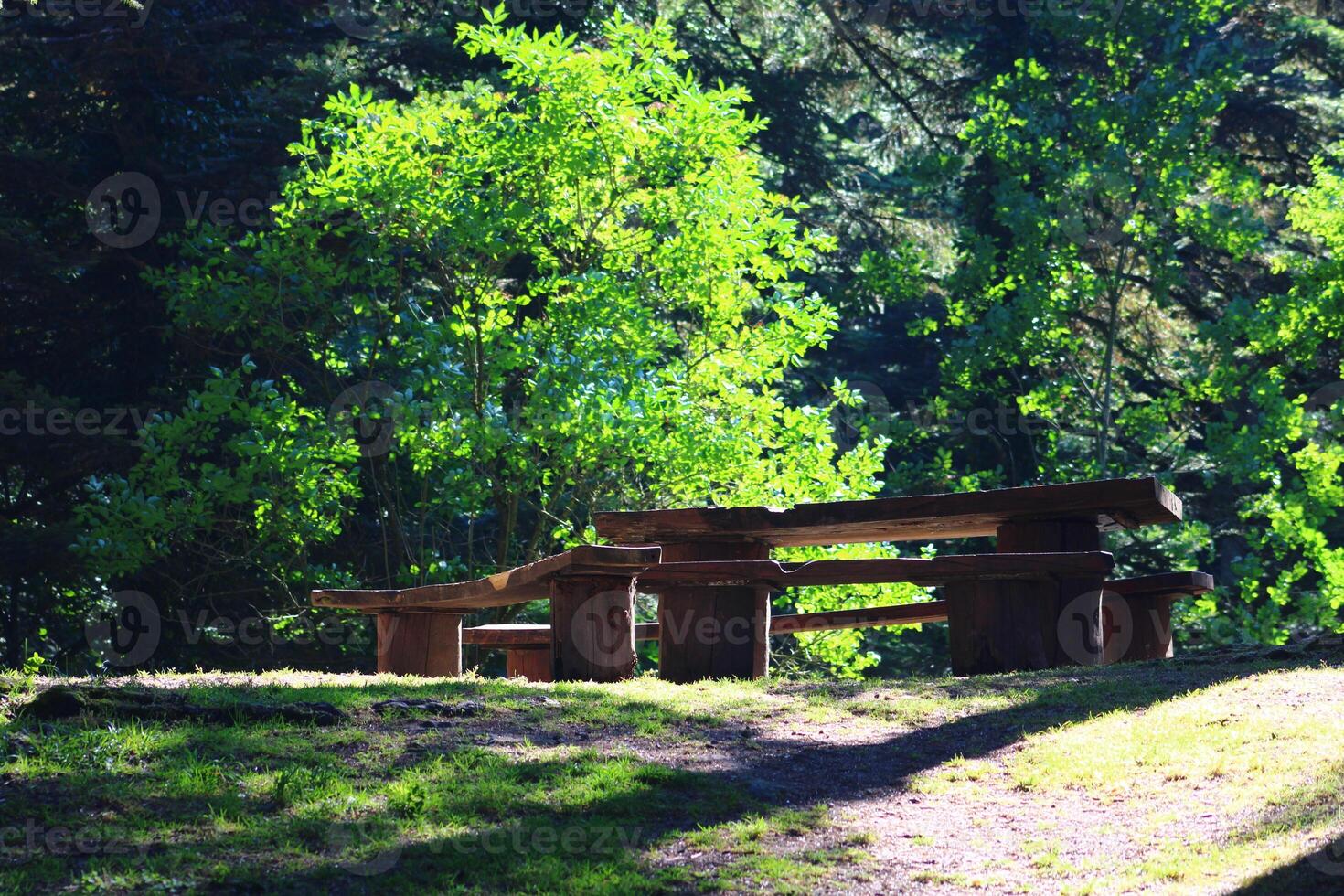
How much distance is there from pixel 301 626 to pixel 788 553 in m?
5.68

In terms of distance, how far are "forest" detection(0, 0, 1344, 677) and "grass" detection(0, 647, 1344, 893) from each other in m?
6.80

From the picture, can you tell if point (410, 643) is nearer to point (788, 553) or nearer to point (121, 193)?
point (788, 553)
